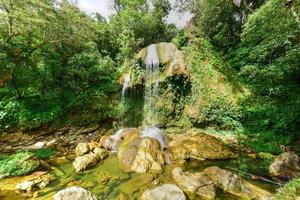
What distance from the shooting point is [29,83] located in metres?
11.4

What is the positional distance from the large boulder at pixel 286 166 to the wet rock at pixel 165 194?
367cm

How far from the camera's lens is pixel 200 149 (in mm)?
8516

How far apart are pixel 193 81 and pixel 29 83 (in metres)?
9.19

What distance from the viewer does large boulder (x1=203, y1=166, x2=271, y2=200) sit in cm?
554

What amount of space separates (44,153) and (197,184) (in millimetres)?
6935

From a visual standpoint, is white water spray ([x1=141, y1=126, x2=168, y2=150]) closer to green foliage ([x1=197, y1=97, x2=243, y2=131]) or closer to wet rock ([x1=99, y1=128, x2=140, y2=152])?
wet rock ([x1=99, y1=128, x2=140, y2=152])

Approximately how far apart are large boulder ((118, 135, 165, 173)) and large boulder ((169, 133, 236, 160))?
74 cm

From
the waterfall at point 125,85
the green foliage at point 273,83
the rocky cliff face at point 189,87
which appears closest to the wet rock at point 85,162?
the rocky cliff face at point 189,87

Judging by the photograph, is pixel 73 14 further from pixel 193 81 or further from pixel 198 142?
pixel 198 142

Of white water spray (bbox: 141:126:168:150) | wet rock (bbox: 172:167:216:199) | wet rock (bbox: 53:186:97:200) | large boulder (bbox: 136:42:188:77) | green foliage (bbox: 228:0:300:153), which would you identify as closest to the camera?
wet rock (bbox: 53:186:97:200)

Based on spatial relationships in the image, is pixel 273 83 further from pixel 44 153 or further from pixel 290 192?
pixel 44 153

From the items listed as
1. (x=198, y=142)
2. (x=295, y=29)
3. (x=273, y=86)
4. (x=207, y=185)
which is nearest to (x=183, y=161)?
(x=198, y=142)

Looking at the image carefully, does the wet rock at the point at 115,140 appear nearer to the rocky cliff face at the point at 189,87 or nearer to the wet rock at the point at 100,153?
the wet rock at the point at 100,153

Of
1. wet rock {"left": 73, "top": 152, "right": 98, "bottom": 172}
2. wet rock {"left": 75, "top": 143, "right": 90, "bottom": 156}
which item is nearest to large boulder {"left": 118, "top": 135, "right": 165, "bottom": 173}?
wet rock {"left": 73, "top": 152, "right": 98, "bottom": 172}
